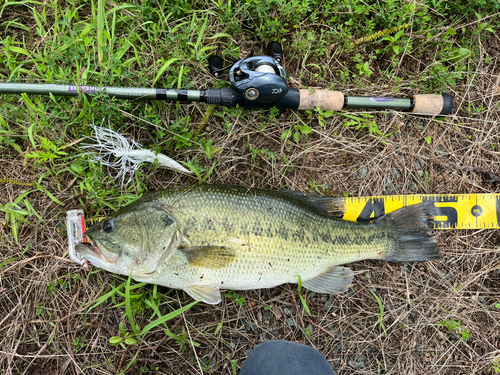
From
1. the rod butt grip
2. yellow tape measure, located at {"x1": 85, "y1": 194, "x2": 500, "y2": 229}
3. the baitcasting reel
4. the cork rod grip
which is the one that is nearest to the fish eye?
the baitcasting reel

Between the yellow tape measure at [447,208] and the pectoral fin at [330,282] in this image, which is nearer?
the pectoral fin at [330,282]

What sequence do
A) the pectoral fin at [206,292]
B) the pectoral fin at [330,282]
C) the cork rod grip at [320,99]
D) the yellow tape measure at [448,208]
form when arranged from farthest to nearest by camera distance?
the yellow tape measure at [448,208] → the cork rod grip at [320,99] → the pectoral fin at [330,282] → the pectoral fin at [206,292]

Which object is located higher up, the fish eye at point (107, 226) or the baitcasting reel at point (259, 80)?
the baitcasting reel at point (259, 80)

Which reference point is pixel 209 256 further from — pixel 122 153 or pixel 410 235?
pixel 410 235

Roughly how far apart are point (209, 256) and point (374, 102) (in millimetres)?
2226

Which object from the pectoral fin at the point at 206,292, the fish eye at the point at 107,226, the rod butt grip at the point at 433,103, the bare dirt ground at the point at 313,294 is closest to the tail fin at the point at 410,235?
the bare dirt ground at the point at 313,294

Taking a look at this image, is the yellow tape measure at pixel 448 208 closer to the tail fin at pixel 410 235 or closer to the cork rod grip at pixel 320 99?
the tail fin at pixel 410 235

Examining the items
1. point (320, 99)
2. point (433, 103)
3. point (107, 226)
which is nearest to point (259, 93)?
point (320, 99)

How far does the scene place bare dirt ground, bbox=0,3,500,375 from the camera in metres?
2.95

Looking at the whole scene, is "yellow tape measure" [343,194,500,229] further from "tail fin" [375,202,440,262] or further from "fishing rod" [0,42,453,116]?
"fishing rod" [0,42,453,116]

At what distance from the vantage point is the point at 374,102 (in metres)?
3.08

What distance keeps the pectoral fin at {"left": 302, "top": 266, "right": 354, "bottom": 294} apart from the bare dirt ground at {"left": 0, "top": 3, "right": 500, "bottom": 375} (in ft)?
0.91

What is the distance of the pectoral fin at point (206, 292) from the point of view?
262 centimetres

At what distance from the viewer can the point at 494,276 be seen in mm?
3258
